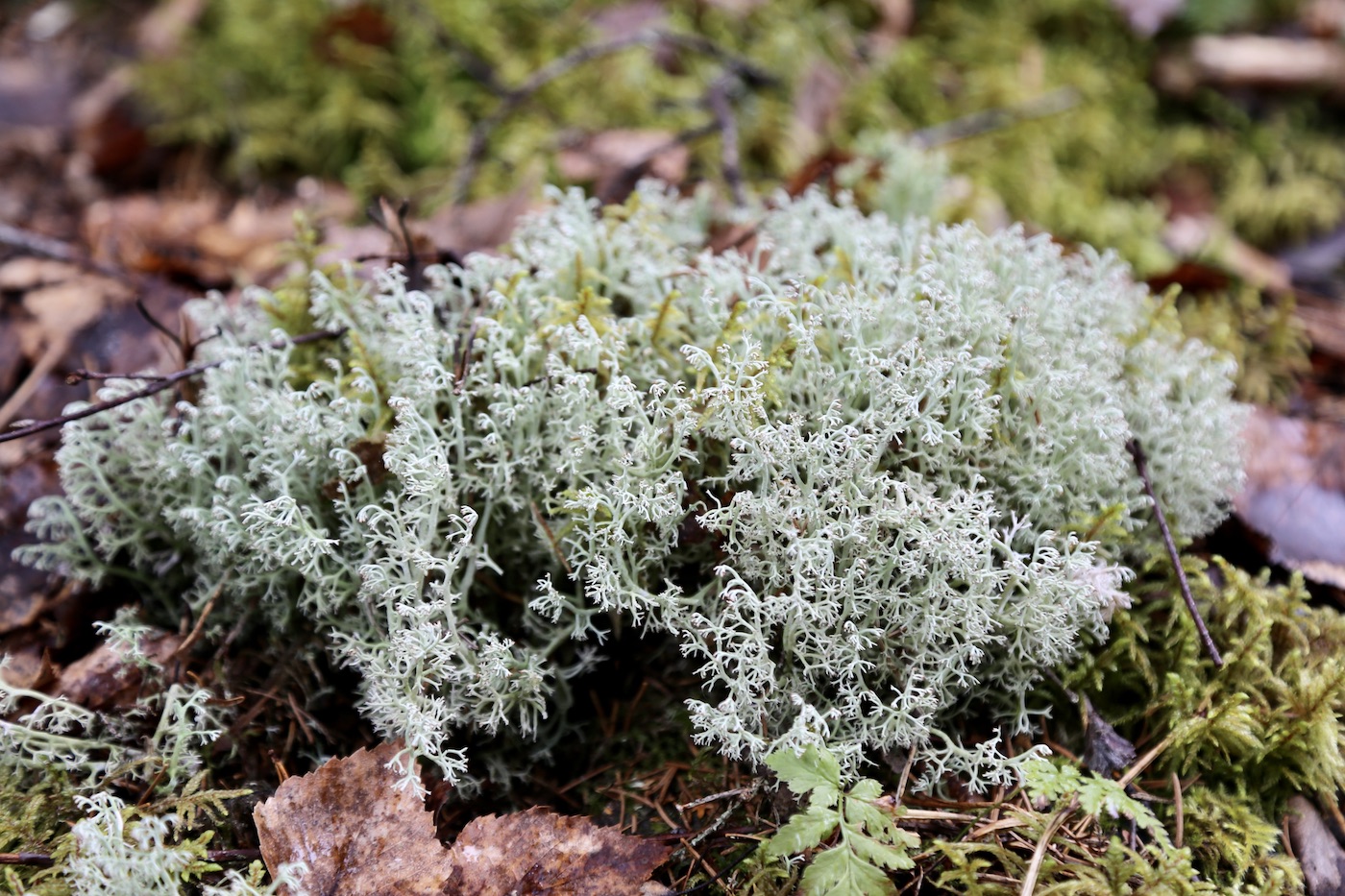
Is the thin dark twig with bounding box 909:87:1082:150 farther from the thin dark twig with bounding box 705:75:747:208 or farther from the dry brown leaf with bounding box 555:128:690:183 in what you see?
the dry brown leaf with bounding box 555:128:690:183

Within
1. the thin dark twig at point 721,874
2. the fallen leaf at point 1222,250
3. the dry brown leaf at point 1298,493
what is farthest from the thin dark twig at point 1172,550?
the fallen leaf at point 1222,250

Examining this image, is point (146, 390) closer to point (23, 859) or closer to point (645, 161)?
point (23, 859)

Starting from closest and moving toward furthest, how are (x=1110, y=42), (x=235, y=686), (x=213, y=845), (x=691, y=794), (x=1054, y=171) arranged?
1. (x=213, y=845)
2. (x=691, y=794)
3. (x=235, y=686)
4. (x=1054, y=171)
5. (x=1110, y=42)

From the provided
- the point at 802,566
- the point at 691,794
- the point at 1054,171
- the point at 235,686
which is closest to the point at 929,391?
the point at 802,566

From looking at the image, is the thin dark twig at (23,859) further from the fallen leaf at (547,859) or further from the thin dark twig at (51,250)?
the thin dark twig at (51,250)

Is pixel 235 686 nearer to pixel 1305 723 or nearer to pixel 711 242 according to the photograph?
pixel 711 242

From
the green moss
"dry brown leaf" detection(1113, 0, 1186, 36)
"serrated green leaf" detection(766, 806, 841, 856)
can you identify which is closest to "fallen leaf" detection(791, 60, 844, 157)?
"dry brown leaf" detection(1113, 0, 1186, 36)
